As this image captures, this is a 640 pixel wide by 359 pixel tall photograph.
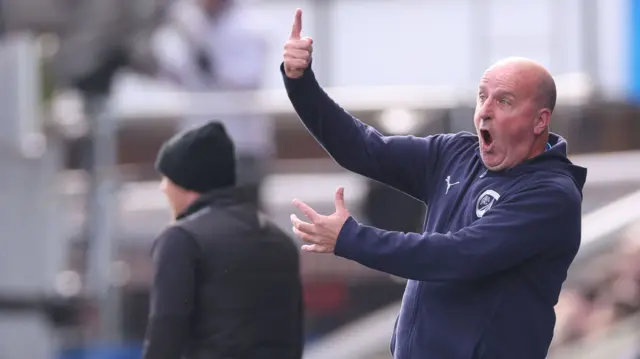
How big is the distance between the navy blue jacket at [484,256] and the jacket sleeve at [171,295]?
732mm

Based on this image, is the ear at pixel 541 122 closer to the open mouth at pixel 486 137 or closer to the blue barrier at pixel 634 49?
the open mouth at pixel 486 137

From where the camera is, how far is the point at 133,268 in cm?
966

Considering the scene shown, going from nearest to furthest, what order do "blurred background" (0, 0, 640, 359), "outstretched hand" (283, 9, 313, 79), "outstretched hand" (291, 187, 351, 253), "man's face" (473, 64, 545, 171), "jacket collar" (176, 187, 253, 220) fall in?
"outstretched hand" (291, 187, 351, 253) → "man's face" (473, 64, 545, 171) → "outstretched hand" (283, 9, 313, 79) → "jacket collar" (176, 187, 253, 220) → "blurred background" (0, 0, 640, 359)

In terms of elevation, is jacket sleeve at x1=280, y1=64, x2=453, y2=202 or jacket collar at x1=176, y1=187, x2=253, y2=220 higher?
jacket sleeve at x1=280, y1=64, x2=453, y2=202

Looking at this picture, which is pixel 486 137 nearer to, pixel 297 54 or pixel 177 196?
pixel 297 54

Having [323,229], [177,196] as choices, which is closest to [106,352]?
[177,196]

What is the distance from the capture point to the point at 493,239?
3547mm

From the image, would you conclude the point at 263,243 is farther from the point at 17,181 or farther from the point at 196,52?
the point at 17,181

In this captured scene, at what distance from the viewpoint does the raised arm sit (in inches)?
157

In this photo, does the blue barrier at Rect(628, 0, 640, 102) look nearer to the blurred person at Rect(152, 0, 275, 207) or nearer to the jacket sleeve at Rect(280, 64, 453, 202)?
the blurred person at Rect(152, 0, 275, 207)

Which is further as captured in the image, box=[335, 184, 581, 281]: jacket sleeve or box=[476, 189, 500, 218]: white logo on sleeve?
box=[476, 189, 500, 218]: white logo on sleeve

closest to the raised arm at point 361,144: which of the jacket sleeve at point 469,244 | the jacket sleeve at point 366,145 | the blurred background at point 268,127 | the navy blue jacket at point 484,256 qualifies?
the jacket sleeve at point 366,145

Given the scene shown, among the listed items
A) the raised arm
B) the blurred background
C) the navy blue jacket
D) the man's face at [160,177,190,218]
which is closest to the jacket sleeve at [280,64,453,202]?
the raised arm

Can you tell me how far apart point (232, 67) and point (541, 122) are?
4684mm
